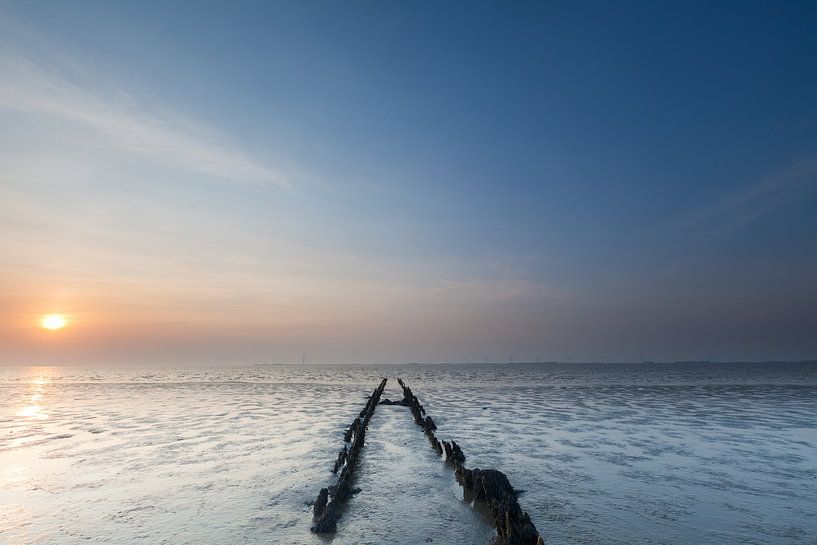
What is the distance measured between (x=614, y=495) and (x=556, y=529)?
320 cm

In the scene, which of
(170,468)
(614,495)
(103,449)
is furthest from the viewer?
(103,449)

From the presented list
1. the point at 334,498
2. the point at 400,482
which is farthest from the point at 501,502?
the point at 400,482

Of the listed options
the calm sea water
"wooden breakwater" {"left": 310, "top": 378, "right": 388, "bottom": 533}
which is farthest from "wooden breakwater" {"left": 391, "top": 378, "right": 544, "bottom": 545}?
"wooden breakwater" {"left": 310, "top": 378, "right": 388, "bottom": 533}

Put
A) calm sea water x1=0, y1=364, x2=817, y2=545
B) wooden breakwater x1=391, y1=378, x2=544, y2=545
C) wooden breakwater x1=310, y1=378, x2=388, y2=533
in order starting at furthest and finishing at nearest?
calm sea water x1=0, y1=364, x2=817, y2=545 → wooden breakwater x1=310, y1=378, x2=388, y2=533 → wooden breakwater x1=391, y1=378, x2=544, y2=545

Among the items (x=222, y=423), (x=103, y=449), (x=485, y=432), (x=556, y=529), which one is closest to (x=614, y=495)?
(x=556, y=529)

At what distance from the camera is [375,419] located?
93.0 ft

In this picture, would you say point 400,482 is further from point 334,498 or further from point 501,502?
point 501,502

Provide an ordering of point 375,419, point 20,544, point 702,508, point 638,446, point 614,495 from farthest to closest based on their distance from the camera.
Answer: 1. point 375,419
2. point 638,446
3. point 614,495
4. point 702,508
5. point 20,544

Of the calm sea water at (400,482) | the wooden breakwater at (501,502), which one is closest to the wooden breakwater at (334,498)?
the calm sea water at (400,482)

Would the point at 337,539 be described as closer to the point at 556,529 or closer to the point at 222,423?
the point at 556,529

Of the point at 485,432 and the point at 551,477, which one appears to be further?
the point at 485,432

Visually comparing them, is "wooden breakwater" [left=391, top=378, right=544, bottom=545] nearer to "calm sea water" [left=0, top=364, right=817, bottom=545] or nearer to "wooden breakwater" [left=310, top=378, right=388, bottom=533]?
"calm sea water" [left=0, top=364, right=817, bottom=545]

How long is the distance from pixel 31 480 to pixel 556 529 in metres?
14.0

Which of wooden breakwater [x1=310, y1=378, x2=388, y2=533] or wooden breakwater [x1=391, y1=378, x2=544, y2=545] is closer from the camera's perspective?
wooden breakwater [x1=391, y1=378, x2=544, y2=545]
